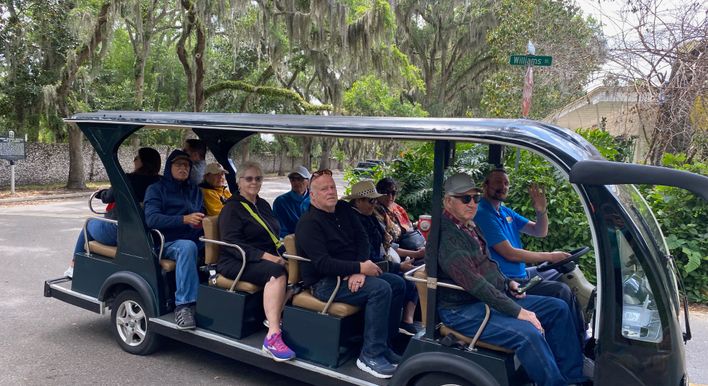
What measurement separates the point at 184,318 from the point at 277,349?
3.25ft

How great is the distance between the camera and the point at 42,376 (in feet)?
14.0

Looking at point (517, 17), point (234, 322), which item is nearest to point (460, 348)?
point (234, 322)

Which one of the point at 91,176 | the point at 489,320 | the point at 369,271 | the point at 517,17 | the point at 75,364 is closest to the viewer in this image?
the point at 489,320

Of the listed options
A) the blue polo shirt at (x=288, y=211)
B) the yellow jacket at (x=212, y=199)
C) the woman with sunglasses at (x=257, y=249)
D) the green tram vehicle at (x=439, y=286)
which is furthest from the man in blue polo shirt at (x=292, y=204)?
the green tram vehicle at (x=439, y=286)

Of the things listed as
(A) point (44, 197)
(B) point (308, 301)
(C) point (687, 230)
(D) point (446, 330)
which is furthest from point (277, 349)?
(A) point (44, 197)

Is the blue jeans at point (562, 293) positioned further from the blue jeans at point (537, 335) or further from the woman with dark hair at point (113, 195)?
the woman with dark hair at point (113, 195)

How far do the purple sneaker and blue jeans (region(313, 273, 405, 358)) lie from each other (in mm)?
417

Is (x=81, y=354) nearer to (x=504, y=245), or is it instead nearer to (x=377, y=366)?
(x=377, y=366)

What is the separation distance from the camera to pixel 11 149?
18.0 meters

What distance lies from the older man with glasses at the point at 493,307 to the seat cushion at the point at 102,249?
10.7ft

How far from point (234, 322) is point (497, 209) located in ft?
7.38

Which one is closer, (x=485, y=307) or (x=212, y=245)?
(x=485, y=307)

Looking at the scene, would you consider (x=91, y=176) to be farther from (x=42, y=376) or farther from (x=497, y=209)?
(x=497, y=209)

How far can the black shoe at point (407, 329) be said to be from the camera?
4.31m
